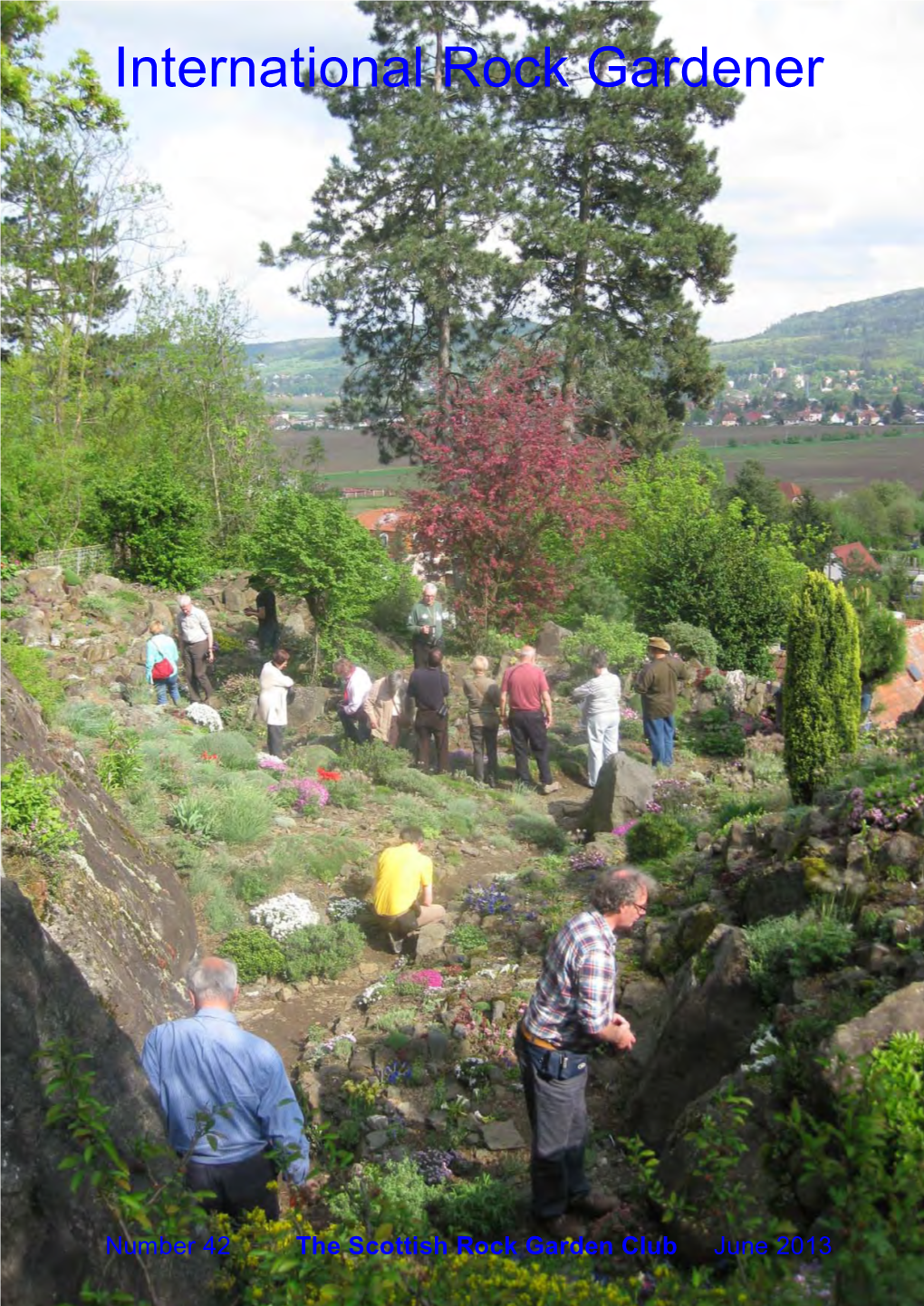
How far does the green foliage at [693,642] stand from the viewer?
17.2m

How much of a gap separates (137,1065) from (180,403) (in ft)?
75.6

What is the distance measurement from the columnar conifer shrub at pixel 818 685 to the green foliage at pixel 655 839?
47.5 inches

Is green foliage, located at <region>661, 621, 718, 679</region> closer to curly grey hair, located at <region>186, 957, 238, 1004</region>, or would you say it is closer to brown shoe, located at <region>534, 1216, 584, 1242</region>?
brown shoe, located at <region>534, 1216, 584, 1242</region>

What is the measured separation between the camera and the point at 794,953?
5.39 metres

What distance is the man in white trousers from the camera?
39.1 ft

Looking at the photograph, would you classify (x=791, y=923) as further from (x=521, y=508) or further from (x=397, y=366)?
(x=397, y=366)

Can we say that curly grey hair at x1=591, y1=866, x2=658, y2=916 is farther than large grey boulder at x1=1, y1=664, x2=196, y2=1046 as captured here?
No

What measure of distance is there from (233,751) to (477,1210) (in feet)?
26.3

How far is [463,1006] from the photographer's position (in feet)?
24.2

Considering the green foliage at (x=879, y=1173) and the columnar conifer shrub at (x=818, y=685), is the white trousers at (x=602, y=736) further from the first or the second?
the green foliage at (x=879, y=1173)

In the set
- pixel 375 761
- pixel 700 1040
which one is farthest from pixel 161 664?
pixel 700 1040

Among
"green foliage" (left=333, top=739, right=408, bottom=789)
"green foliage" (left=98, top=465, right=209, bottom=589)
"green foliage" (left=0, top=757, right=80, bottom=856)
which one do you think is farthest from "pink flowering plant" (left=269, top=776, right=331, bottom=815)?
"green foliage" (left=98, top=465, right=209, bottom=589)

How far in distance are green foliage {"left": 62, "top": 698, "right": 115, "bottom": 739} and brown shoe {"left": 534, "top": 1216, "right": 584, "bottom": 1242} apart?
8032 millimetres

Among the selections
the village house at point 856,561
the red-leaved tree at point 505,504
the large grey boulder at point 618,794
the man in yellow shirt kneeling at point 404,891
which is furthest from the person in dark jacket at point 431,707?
the village house at point 856,561
